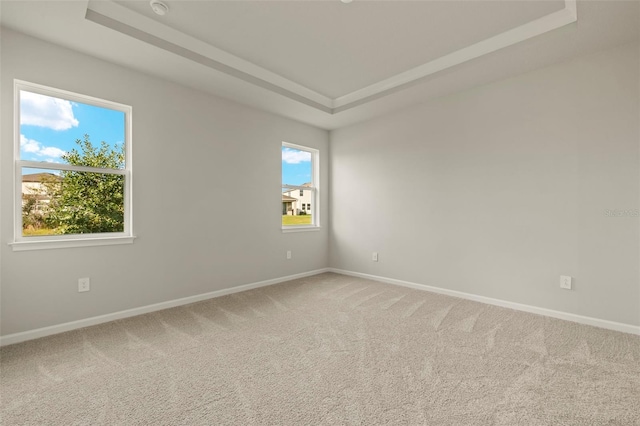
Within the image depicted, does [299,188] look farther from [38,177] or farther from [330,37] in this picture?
[38,177]

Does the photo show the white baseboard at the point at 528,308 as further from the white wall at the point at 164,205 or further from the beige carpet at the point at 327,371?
the white wall at the point at 164,205

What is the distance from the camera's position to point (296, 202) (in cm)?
470

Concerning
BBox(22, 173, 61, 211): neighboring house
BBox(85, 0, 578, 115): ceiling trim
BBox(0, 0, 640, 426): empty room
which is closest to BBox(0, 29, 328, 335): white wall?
BBox(0, 0, 640, 426): empty room

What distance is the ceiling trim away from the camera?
2.29m

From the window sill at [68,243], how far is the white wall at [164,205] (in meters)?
0.05

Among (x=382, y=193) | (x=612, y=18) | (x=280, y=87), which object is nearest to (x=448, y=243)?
(x=382, y=193)

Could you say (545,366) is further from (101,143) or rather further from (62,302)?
(101,143)

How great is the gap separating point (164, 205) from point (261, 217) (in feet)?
4.22

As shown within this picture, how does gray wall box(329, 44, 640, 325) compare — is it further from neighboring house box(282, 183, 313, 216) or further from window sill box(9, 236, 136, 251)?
window sill box(9, 236, 136, 251)

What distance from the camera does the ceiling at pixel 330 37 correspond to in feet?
7.35

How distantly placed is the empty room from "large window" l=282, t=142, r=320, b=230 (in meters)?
0.56

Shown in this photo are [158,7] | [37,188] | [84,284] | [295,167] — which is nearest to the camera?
[158,7]

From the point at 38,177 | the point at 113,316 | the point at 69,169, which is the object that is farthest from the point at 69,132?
the point at 113,316

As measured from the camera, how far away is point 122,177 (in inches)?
115
